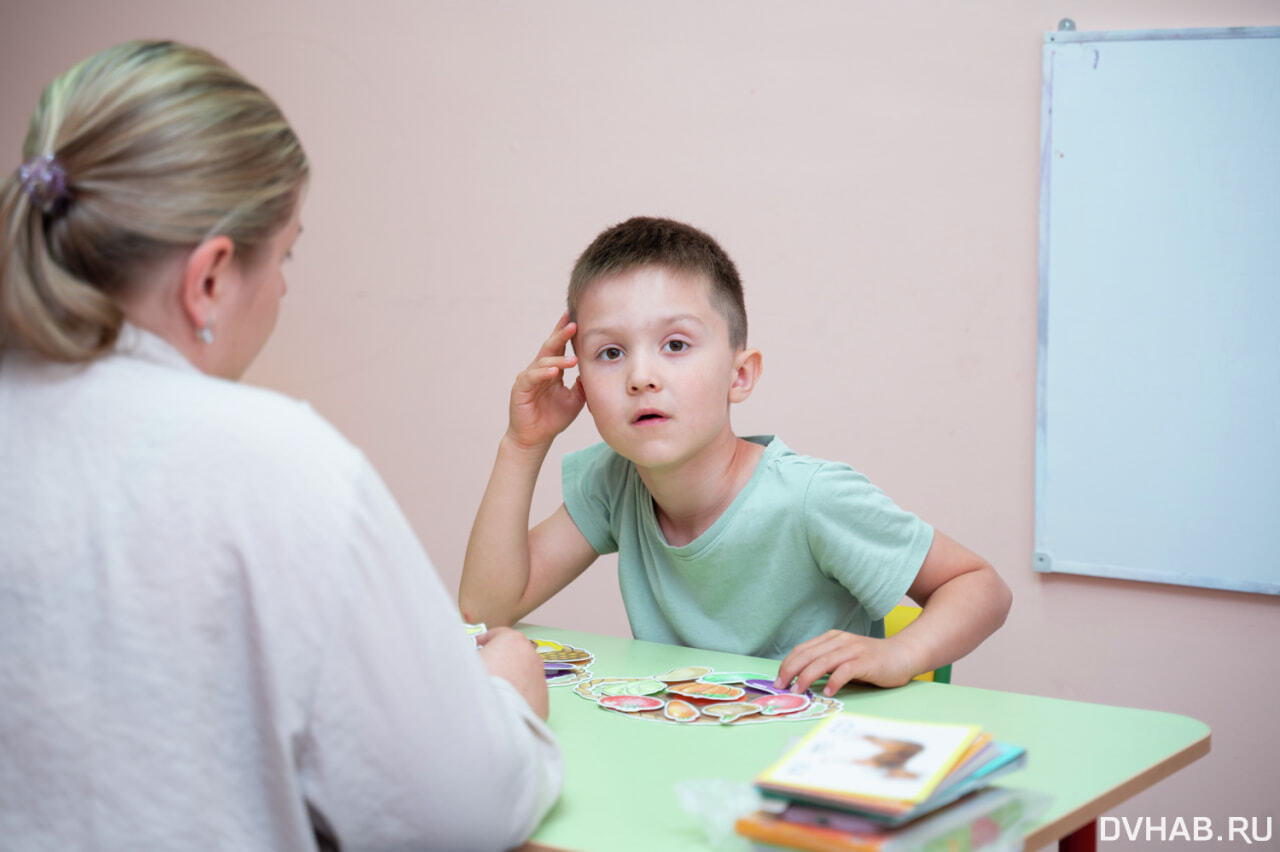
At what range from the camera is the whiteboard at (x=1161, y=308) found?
2.28 meters

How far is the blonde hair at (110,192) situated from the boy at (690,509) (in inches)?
31.5

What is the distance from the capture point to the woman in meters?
0.80

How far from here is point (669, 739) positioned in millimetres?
1215

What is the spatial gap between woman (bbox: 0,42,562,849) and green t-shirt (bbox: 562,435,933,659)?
2.69 ft

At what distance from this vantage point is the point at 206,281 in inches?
36.0

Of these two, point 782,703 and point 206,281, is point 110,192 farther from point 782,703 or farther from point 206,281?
point 782,703

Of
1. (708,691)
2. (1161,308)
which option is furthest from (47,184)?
(1161,308)

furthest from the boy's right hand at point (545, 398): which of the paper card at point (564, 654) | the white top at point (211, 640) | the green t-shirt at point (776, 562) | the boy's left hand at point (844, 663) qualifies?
the white top at point (211, 640)

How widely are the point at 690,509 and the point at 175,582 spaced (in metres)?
1.02

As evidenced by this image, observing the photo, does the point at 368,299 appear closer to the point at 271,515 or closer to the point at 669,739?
the point at 669,739

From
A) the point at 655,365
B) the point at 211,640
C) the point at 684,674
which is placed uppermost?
the point at 655,365

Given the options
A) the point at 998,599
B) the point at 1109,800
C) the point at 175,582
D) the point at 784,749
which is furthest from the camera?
the point at 998,599

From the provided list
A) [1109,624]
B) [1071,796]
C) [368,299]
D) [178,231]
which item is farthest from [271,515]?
[368,299]

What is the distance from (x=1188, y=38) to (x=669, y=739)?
1.84m
